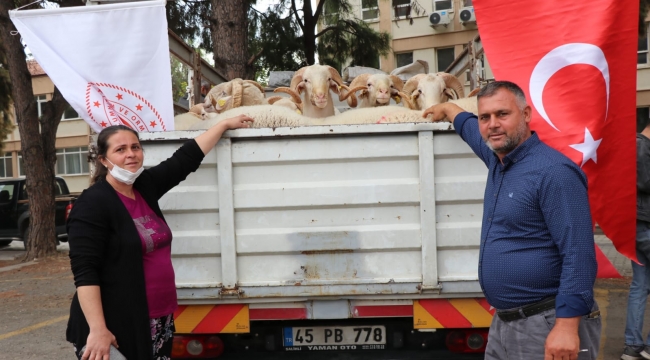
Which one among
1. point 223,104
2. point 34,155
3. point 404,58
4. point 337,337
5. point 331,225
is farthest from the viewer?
point 404,58

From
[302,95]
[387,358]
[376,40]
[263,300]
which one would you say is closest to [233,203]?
[263,300]

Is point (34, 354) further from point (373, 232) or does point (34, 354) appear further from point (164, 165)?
point (373, 232)

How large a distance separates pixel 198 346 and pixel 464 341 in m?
1.64

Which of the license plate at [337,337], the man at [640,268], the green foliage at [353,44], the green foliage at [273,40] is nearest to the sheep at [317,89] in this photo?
the man at [640,268]

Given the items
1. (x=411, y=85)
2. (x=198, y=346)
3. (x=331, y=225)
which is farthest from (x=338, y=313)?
(x=411, y=85)

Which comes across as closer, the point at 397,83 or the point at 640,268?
the point at 640,268

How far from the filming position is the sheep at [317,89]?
700cm

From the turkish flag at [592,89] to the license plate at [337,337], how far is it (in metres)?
1.46

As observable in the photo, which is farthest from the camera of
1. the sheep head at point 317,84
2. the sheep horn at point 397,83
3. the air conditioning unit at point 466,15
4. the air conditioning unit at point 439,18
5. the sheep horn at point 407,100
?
the air conditioning unit at point 439,18

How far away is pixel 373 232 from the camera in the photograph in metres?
3.94

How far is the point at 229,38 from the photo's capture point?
12.0 meters

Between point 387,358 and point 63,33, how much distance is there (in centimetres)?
311

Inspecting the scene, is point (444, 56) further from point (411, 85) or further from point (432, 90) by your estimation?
point (432, 90)

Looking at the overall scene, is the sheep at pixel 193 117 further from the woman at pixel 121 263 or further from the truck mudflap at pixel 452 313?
the truck mudflap at pixel 452 313
